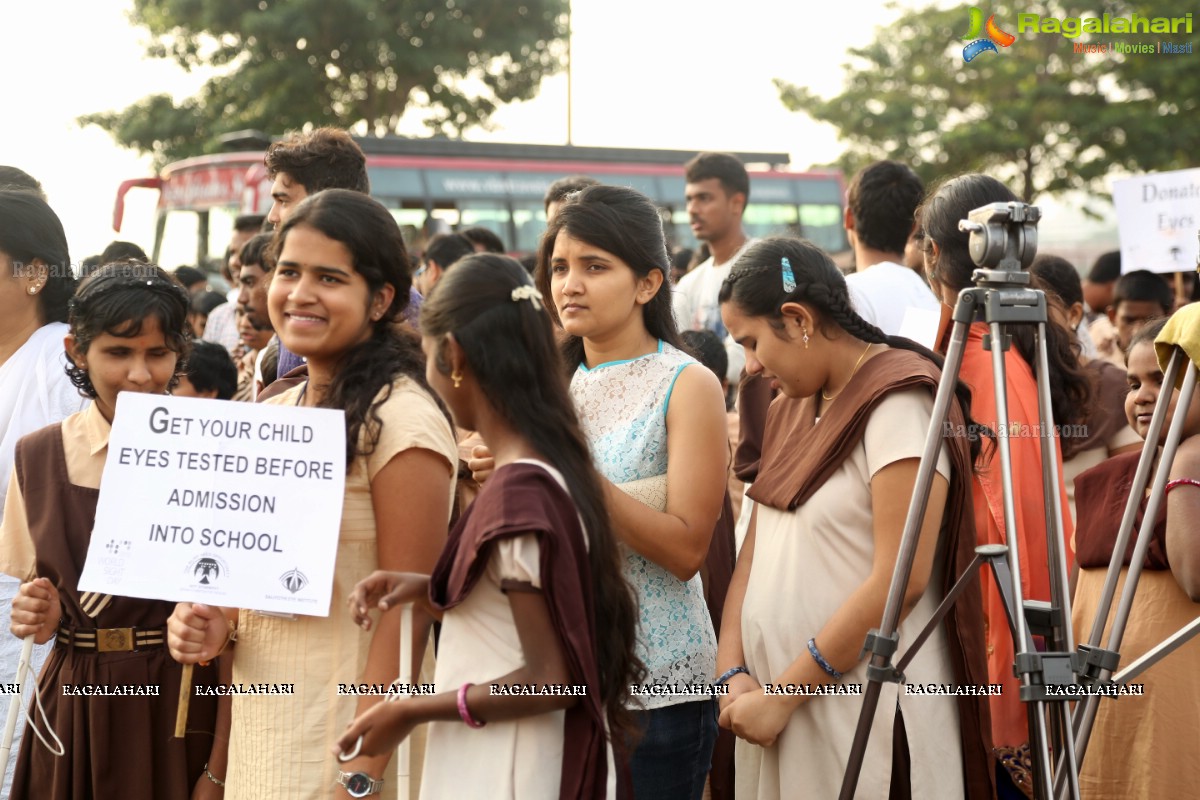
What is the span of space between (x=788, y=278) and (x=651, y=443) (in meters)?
0.49

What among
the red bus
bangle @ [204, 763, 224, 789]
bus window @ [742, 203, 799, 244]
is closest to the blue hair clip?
bangle @ [204, 763, 224, 789]

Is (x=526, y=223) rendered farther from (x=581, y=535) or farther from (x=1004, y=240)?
(x=581, y=535)

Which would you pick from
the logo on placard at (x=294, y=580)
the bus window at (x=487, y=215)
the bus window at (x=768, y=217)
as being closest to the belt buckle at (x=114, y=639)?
the logo on placard at (x=294, y=580)

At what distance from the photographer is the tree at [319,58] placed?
23078mm

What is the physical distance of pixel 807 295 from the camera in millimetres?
2975

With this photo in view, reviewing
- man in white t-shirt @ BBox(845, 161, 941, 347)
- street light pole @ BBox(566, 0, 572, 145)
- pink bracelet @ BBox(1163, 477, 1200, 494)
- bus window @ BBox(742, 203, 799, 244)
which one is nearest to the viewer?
pink bracelet @ BBox(1163, 477, 1200, 494)

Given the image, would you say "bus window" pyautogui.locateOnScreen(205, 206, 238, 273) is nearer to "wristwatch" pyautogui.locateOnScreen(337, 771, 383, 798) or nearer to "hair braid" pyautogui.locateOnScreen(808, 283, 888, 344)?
"hair braid" pyautogui.locateOnScreen(808, 283, 888, 344)

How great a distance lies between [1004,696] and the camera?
125 inches

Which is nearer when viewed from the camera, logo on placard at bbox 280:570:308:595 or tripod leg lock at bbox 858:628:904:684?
logo on placard at bbox 280:570:308:595

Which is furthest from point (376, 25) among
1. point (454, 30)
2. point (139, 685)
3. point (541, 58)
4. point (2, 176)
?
point (139, 685)

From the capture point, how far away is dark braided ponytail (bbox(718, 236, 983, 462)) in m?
2.97

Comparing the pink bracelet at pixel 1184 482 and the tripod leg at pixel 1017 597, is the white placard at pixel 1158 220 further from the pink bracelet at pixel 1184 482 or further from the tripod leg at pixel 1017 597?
the tripod leg at pixel 1017 597

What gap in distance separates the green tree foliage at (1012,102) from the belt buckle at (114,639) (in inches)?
836

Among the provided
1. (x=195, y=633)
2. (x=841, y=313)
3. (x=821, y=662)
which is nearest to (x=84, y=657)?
(x=195, y=633)
